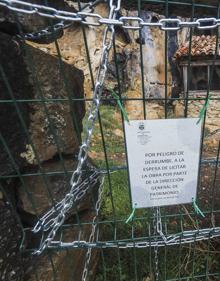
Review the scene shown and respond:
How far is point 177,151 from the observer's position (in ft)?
4.29

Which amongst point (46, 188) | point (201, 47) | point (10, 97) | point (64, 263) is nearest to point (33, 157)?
point (46, 188)

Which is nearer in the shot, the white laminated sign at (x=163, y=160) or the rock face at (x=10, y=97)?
the white laminated sign at (x=163, y=160)

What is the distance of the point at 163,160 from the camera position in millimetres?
1314

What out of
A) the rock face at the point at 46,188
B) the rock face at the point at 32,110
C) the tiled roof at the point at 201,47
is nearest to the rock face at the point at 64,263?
the rock face at the point at 46,188

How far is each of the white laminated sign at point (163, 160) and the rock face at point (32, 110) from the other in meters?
0.26

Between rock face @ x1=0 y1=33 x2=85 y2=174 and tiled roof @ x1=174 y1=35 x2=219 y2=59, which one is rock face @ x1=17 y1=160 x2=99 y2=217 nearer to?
rock face @ x1=0 y1=33 x2=85 y2=174

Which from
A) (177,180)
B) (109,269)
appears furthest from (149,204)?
(109,269)

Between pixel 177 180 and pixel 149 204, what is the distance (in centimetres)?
13

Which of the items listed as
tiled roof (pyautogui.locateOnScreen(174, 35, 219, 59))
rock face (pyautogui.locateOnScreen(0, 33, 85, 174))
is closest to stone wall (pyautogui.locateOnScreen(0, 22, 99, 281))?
rock face (pyautogui.locateOnScreen(0, 33, 85, 174))

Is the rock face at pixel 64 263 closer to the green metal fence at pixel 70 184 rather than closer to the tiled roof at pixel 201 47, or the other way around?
the green metal fence at pixel 70 184

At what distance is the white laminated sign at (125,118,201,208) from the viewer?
1.26 m

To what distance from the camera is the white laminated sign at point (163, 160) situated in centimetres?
126

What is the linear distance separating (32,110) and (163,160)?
0.56 m

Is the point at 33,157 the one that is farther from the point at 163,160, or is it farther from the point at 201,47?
the point at 201,47
